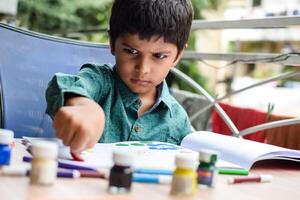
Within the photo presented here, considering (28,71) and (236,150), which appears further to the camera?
(28,71)

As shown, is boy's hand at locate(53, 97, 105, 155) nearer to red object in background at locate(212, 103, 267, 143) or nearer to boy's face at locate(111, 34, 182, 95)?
boy's face at locate(111, 34, 182, 95)

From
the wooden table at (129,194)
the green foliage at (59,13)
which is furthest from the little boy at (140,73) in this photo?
the green foliage at (59,13)

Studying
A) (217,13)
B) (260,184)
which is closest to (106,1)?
(217,13)

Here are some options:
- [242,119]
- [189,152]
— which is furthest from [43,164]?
[242,119]

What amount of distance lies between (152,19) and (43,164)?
469 millimetres

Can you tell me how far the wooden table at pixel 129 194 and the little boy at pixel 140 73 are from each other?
25 centimetres

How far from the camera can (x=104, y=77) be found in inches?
37.7

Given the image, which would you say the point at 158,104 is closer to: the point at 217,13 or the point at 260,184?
the point at 260,184

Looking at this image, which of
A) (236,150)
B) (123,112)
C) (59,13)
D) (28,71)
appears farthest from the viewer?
(59,13)

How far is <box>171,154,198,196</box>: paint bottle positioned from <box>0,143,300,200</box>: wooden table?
0.01m

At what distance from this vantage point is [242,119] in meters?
1.58

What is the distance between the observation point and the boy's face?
869 mm

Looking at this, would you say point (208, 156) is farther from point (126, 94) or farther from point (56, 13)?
point (56, 13)

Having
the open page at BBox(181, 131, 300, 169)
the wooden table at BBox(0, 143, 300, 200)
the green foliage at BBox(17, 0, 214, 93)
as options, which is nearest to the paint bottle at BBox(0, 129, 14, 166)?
the wooden table at BBox(0, 143, 300, 200)
